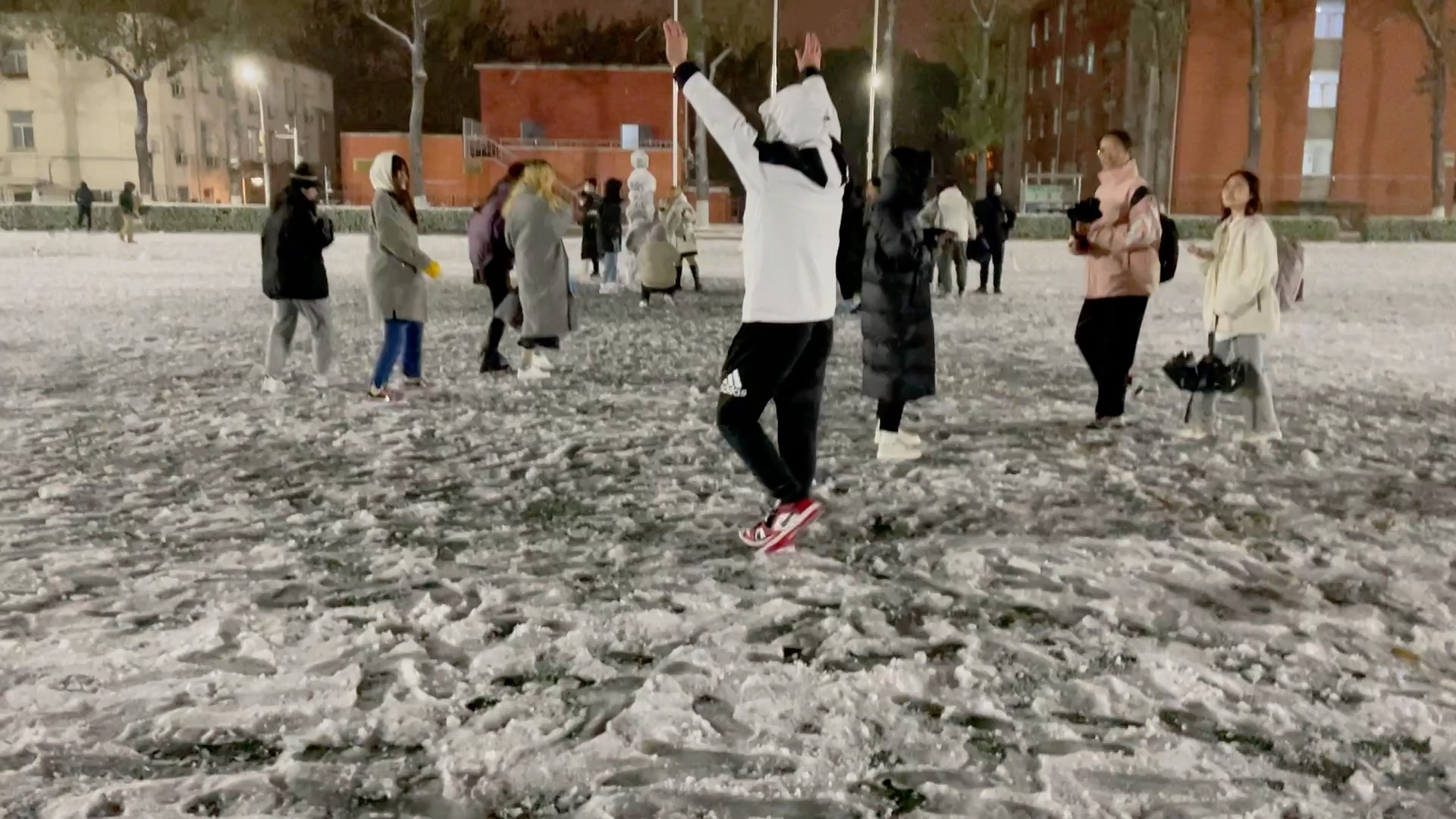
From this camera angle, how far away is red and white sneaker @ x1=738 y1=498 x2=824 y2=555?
5.01 meters

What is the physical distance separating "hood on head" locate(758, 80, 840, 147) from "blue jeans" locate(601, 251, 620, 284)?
1292 centimetres

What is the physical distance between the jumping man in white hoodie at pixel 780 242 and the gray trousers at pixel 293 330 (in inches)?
195

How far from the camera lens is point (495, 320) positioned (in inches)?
373

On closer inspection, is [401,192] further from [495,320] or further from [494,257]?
[495,320]

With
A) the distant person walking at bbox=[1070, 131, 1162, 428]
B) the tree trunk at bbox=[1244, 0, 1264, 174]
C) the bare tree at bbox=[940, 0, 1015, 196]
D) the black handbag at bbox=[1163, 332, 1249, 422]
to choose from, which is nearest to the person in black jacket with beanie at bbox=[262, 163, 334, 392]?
the distant person walking at bbox=[1070, 131, 1162, 428]

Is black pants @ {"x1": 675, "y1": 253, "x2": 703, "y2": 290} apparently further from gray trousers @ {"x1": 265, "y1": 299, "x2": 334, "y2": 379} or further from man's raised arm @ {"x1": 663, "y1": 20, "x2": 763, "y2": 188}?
man's raised arm @ {"x1": 663, "y1": 20, "x2": 763, "y2": 188}

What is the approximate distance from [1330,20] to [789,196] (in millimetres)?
44536

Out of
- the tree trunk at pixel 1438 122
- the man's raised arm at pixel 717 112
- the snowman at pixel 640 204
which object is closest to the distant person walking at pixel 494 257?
the man's raised arm at pixel 717 112

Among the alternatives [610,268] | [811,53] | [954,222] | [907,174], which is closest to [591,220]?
[610,268]

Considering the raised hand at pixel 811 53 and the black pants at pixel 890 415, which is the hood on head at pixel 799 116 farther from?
the black pants at pixel 890 415

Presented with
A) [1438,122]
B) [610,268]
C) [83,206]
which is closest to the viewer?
[610,268]

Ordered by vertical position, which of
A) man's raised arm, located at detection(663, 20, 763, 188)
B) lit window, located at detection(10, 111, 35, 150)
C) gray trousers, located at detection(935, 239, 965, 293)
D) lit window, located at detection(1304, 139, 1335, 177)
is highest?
lit window, located at detection(10, 111, 35, 150)

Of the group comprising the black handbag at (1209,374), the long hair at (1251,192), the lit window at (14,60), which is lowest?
the black handbag at (1209,374)

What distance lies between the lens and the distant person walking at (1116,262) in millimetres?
7047
